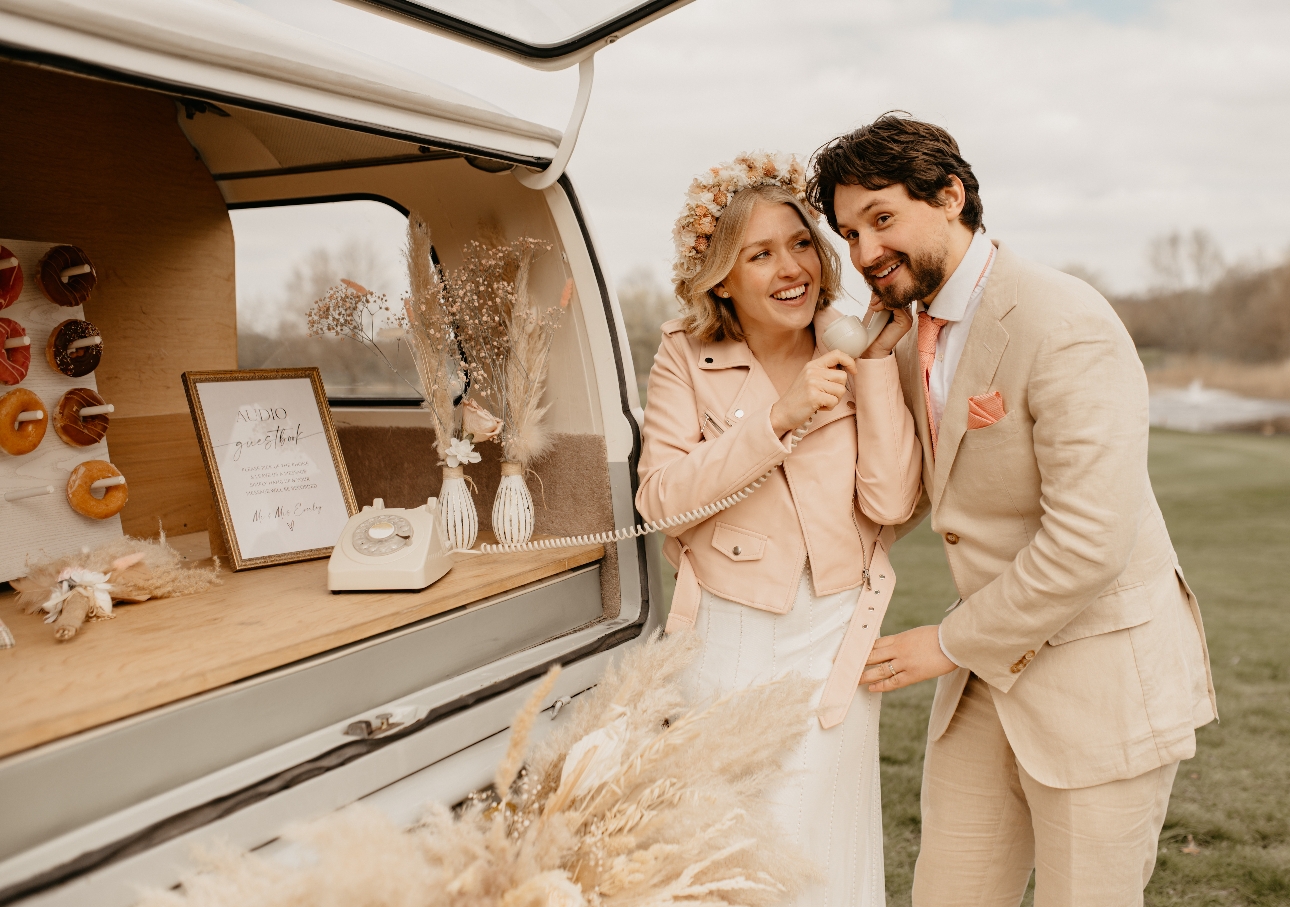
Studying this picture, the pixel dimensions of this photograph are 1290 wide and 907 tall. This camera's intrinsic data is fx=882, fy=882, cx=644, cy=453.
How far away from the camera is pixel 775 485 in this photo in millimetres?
2158

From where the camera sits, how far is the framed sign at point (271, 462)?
7.32ft

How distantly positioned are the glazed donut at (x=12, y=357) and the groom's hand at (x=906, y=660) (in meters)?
2.09

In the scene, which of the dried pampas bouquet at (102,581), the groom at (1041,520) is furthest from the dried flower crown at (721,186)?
the dried pampas bouquet at (102,581)

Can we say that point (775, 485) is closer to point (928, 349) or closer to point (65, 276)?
point (928, 349)

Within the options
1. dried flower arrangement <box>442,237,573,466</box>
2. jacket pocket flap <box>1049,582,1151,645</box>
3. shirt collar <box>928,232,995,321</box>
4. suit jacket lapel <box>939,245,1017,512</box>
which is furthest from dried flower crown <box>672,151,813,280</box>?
jacket pocket flap <box>1049,582,1151,645</box>

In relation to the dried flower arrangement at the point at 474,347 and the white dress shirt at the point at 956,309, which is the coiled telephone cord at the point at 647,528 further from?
the white dress shirt at the point at 956,309

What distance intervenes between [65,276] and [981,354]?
85.8 inches

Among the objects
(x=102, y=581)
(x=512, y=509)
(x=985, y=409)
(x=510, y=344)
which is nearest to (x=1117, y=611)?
(x=985, y=409)

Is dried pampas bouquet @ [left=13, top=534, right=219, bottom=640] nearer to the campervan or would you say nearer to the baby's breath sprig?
the campervan

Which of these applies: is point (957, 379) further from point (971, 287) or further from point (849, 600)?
point (849, 600)

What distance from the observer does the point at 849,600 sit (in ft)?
7.06

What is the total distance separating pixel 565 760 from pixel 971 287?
139 cm

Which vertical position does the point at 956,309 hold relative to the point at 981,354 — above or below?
above

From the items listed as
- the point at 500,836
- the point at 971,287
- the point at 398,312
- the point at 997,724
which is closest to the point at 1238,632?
the point at 997,724
